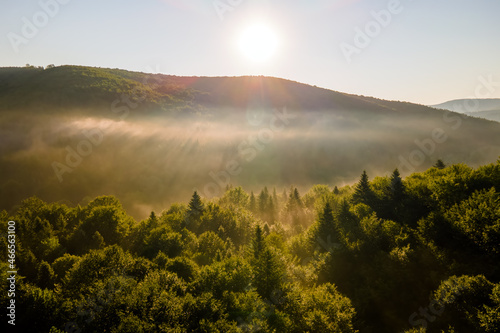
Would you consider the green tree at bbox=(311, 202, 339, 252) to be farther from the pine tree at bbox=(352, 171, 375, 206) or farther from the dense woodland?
the pine tree at bbox=(352, 171, 375, 206)

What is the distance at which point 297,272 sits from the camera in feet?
147

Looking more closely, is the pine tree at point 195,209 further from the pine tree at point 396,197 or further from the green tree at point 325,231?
the pine tree at point 396,197

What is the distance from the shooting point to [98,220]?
53781 mm

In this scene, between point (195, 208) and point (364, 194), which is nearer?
point (364, 194)

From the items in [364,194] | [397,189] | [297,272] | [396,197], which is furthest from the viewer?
[364,194]

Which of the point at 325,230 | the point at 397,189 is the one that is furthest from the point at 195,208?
the point at 397,189

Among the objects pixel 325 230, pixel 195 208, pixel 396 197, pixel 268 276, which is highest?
pixel 396 197

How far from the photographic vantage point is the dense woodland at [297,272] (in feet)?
89.3

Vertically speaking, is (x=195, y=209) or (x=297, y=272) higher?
(x=195, y=209)

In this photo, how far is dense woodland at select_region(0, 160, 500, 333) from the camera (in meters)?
27.2

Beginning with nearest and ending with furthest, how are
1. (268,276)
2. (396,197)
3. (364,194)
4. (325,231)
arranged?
(268,276)
(325,231)
(396,197)
(364,194)

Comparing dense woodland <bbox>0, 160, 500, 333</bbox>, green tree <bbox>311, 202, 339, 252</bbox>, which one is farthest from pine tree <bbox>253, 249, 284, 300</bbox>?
green tree <bbox>311, 202, 339, 252</bbox>

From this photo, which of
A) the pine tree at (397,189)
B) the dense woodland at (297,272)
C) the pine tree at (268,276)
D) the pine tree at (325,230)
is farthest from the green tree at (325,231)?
the pine tree at (268,276)

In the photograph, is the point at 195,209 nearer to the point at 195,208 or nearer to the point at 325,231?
the point at 195,208
